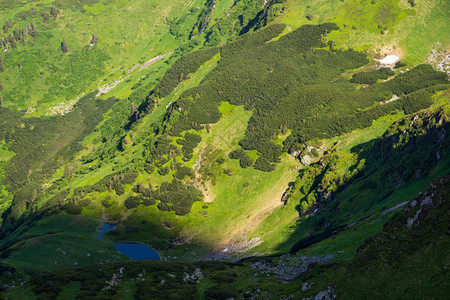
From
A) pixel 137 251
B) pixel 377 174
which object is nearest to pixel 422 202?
pixel 377 174

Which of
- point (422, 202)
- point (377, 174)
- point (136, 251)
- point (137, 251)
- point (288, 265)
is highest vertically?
point (136, 251)

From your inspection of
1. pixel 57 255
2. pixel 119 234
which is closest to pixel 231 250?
pixel 119 234

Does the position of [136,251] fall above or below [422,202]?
above

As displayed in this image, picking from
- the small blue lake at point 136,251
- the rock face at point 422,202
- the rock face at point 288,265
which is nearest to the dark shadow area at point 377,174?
the rock face at point 288,265

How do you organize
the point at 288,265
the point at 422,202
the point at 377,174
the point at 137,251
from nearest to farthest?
the point at 422,202
the point at 288,265
the point at 377,174
the point at 137,251

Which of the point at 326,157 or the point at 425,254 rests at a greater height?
the point at 326,157

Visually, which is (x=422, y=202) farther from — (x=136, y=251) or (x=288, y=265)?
(x=136, y=251)

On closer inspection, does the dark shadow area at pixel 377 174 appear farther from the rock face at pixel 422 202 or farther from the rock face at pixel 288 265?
the rock face at pixel 422 202

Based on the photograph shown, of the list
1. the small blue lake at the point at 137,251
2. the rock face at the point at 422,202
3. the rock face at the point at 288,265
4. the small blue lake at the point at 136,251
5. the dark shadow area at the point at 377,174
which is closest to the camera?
the rock face at the point at 422,202

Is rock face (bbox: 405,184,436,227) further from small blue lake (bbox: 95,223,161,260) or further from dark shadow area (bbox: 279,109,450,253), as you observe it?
small blue lake (bbox: 95,223,161,260)

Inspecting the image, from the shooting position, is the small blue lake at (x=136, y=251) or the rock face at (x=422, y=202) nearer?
the rock face at (x=422, y=202)

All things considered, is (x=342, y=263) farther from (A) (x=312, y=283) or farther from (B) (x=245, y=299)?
(B) (x=245, y=299)
